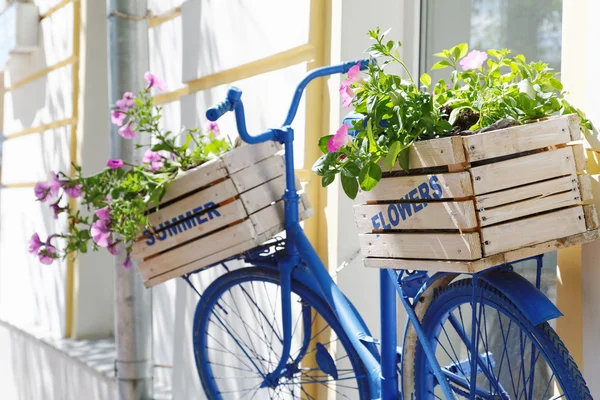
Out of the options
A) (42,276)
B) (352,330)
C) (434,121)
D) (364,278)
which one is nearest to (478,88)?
(434,121)

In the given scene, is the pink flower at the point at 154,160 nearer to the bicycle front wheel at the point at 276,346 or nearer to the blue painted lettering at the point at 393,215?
the bicycle front wheel at the point at 276,346

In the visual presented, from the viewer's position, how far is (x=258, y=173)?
2.48 metres

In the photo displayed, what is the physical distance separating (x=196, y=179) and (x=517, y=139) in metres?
→ 1.15

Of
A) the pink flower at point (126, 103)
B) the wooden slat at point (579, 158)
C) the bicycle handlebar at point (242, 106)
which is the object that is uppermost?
the pink flower at point (126, 103)

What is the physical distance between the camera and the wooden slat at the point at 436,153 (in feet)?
5.21

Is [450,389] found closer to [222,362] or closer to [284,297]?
[284,297]

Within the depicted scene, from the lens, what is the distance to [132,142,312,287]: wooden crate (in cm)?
244

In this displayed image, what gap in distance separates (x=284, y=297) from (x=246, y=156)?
1.46ft

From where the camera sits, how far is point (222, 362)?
3447 mm

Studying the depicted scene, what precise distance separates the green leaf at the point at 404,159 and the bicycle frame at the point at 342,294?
280 mm

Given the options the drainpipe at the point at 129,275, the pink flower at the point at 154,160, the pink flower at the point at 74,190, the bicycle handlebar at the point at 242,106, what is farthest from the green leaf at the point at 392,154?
the drainpipe at the point at 129,275

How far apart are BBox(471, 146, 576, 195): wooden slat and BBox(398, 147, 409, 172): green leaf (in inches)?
6.3

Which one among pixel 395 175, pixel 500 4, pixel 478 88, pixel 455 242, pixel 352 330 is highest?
pixel 500 4

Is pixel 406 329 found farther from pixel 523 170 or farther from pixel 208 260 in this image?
pixel 208 260
